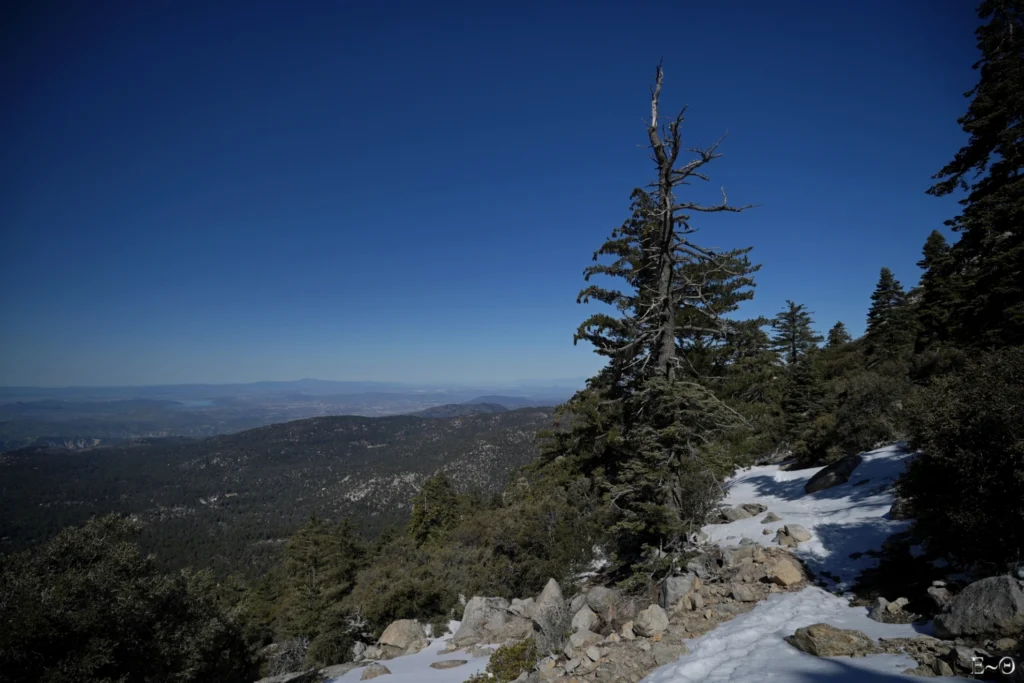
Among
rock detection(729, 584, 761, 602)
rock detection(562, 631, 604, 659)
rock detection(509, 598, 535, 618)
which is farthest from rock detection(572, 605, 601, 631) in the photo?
rock detection(509, 598, 535, 618)

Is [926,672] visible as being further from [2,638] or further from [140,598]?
[140,598]

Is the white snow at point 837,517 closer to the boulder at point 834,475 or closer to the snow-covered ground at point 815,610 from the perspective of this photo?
the snow-covered ground at point 815,610

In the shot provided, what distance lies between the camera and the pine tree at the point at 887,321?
27.8 meters

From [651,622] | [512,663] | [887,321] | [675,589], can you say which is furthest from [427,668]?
[887,321]

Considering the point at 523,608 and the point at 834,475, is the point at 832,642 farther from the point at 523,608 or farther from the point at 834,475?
the point at 834,475

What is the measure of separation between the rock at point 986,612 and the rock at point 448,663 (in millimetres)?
8023

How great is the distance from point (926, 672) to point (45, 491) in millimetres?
285633

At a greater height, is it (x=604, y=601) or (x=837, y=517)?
(x=837, y=517)

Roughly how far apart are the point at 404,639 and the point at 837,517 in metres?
11.3

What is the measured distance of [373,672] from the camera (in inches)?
364

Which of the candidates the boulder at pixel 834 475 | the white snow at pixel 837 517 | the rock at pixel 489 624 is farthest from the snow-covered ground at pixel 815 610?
the rock at pixel 489 624

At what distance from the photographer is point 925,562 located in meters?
6.45

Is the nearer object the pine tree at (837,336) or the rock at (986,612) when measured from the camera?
the rock at (986,612)

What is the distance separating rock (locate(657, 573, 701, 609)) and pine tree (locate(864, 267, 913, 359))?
2667 centimetres
